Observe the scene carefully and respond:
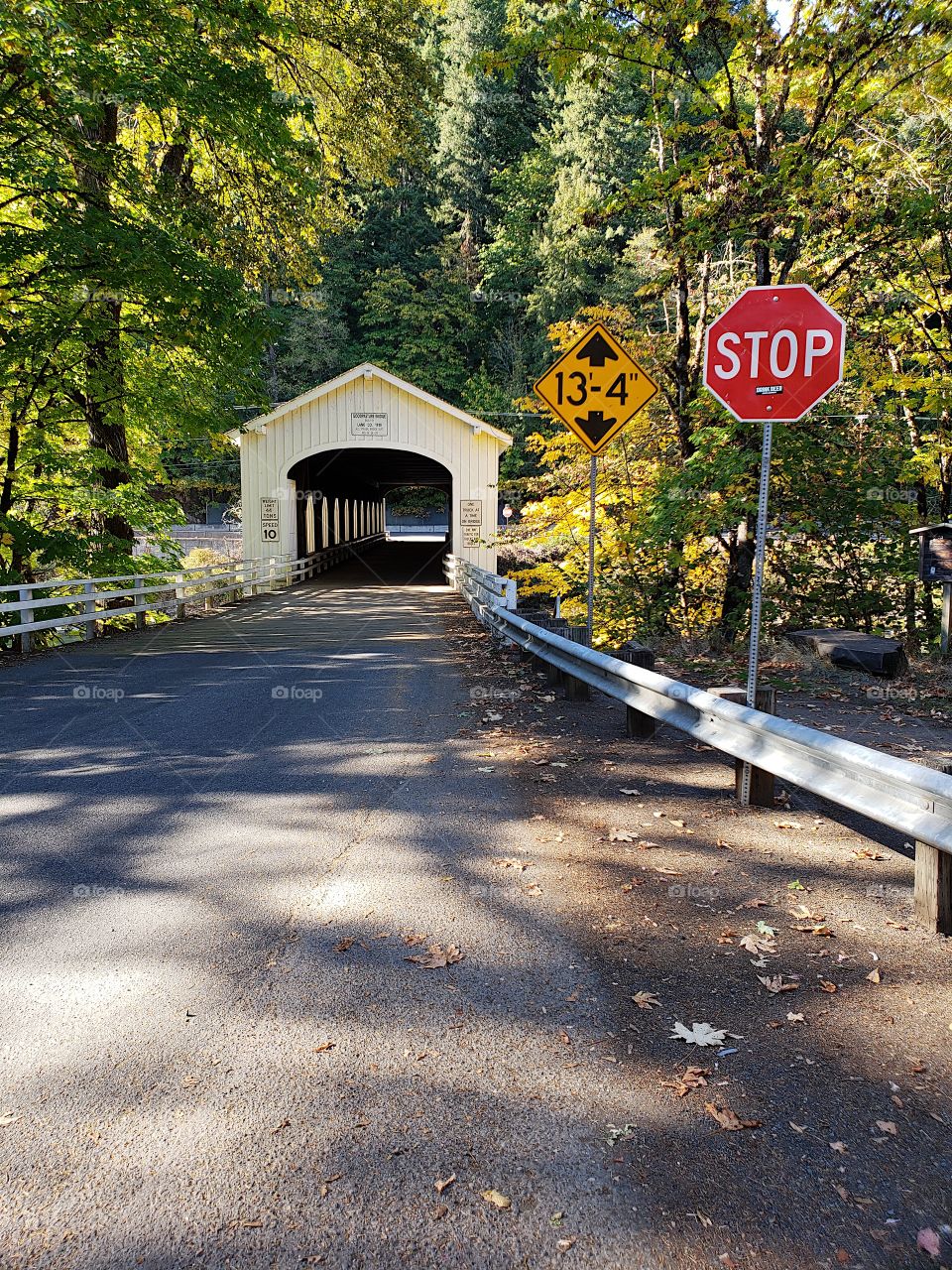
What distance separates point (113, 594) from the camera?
14.8 meters

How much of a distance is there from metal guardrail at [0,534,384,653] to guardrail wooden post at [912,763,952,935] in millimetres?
11654

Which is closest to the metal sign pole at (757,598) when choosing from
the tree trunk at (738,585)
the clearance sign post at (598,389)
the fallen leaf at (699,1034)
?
the fallen leaf at (699,1034)

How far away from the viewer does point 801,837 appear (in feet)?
14.7

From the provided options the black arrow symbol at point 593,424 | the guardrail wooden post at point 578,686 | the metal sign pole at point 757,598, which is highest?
the black arrow symbol at point 593,424

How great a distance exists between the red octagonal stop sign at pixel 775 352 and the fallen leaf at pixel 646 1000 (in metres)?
3.47

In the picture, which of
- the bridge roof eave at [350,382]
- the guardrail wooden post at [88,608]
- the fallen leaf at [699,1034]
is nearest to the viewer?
the fallen leaf at [699,1034]

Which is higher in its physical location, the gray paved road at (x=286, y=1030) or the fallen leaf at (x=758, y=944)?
the fallen leaf at (x=758, y=944)

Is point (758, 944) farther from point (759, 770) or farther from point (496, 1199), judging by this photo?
point (759, 770)

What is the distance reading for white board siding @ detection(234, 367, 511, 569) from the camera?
27.6 meters

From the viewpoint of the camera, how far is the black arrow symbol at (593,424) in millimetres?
8609

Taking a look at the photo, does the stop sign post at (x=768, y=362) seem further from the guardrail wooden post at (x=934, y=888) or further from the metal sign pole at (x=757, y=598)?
the guardrail wooden post at (x=934, y=888)

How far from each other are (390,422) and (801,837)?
25.2 meters

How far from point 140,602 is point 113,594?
160 cm

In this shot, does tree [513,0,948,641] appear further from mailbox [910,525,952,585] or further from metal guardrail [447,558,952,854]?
metal guardrail [447,558,952,854]
